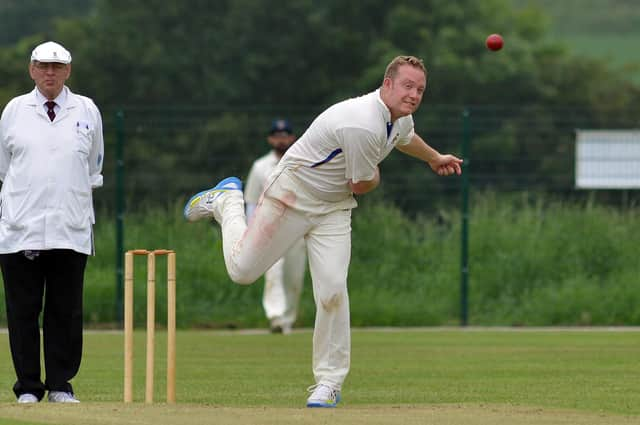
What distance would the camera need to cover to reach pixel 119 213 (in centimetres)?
1789

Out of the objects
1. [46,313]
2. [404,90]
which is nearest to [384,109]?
[404,90]

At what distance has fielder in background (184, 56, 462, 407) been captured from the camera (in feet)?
30.0

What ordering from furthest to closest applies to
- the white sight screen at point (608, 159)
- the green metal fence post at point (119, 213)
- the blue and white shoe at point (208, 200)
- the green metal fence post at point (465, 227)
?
the white sight screen at point (608, 159)
the green metal fence post at point (465, 227)
the green metal fence post at point (119, 213)
the blue and white shoe at point (208, 200)

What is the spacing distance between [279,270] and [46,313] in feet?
23.5

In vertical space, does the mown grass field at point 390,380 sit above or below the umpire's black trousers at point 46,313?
below

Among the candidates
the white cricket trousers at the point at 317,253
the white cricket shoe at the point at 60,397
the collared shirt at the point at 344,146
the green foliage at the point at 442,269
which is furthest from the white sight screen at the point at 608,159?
the white cricket shoe at the point at 60,397

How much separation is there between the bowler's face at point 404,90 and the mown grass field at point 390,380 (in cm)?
181

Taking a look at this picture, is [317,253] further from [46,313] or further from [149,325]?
[46,313]

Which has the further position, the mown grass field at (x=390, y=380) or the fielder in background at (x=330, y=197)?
the fielder in background at (x=330, y=197)

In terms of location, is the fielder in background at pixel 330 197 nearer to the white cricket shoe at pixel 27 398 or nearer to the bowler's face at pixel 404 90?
the bowler's face at pixel 404 90

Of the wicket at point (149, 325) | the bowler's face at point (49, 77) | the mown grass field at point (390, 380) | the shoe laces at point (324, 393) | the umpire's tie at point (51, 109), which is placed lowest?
the mown grass field at point (390, 380)

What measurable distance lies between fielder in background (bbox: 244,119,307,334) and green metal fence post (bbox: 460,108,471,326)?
2.01 metres

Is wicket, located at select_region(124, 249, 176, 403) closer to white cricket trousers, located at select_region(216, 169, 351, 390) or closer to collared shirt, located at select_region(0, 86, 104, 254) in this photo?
collared shirt, located at select_region(0, 86, 104, 254)

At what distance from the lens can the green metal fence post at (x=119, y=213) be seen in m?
17.5
